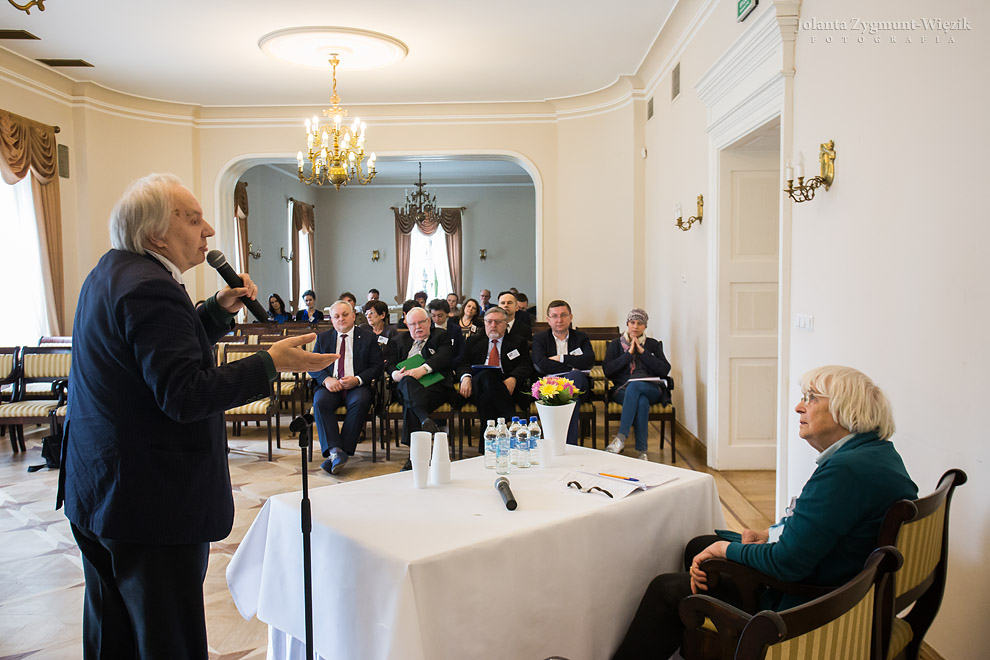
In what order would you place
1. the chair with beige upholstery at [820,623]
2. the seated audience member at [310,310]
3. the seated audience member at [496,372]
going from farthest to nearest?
the seated audience member at [310,310] < the seated audience member at [496,372] < the chair with beige upholstery at [820,623]

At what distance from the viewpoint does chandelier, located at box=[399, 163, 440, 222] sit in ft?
50.5

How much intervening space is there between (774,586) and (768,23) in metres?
3.22

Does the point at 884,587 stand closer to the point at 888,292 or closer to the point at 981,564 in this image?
the point at 981,564

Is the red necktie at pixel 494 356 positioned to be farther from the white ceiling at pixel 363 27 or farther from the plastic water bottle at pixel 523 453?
the plastic water bottle at pixel 523 453

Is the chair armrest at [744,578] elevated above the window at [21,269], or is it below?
below

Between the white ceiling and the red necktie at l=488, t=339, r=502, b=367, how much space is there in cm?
276

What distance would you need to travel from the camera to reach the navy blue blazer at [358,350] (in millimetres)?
6016

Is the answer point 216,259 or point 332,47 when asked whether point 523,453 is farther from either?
point 332,47

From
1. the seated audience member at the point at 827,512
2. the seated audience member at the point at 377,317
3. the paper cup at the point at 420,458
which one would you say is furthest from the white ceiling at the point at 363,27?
the seated audience member at the point at 827,512

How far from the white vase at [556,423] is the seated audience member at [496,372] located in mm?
2726

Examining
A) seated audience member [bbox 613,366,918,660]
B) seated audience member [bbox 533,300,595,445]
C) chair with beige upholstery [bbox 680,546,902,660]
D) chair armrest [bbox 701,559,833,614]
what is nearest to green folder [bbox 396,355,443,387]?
seated audience member [bbox 533,300,595,445]

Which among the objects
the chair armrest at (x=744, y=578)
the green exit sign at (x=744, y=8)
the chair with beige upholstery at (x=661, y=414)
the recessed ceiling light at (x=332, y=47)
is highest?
the recessed ceiling light at (x=332, y=47)

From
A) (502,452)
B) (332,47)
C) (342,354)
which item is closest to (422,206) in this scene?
(332,47)

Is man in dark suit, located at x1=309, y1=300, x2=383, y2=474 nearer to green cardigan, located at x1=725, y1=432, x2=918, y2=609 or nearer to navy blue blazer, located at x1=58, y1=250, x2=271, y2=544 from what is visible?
navy blue blazer, located at x1=58, y1=250, x2=271, y2=544
